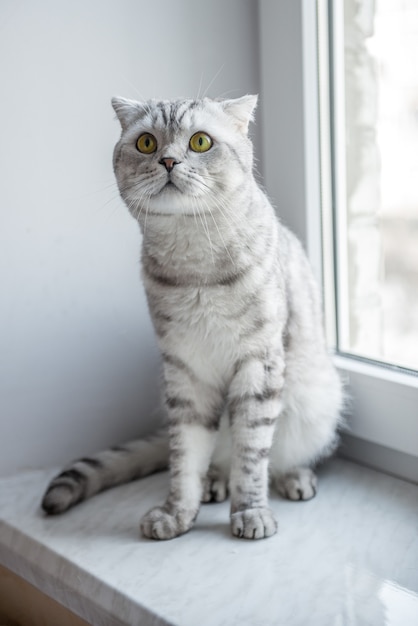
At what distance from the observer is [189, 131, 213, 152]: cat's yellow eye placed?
1.23m

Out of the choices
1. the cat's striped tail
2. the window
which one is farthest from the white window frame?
the cat's striped tail

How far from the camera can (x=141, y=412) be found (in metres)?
1.68

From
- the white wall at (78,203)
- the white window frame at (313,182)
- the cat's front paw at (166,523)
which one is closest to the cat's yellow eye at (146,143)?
the white wall at (78,203)

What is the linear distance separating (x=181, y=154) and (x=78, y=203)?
1.21ft

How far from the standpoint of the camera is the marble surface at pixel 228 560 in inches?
44.5

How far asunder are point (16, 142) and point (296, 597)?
0.91 meters

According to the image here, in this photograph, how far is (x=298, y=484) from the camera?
1454 mm

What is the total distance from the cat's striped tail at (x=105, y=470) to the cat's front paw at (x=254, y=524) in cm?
30

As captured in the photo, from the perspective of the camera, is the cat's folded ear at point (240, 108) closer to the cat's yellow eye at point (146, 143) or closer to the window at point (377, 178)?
the cat's yellow eye at point (146, 143)

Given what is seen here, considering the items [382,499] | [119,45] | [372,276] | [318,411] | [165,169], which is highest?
[119,45]

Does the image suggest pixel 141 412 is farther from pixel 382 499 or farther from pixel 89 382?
pixel 382 499

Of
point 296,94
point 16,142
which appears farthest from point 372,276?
point 16,142

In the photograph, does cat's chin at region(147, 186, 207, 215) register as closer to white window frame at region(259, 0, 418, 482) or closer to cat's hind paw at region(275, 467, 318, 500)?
white window frame at region(259, 0, 418, 482)

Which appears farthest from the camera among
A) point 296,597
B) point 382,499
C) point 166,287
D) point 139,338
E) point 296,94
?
point 139,338
